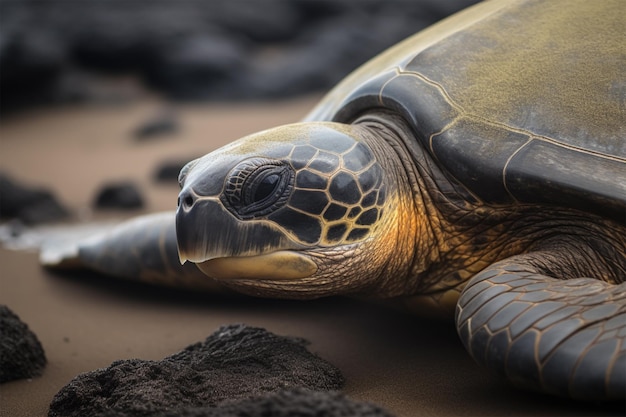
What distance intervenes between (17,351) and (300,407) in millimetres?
1337

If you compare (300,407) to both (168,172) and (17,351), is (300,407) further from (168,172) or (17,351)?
(168,172)

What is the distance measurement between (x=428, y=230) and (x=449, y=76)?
540mm

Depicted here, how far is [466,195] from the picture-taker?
2363 millimetres

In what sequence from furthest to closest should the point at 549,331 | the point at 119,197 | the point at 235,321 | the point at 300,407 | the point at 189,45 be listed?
the point at 189,45
the point at 119,197
the point at 235,321
the point at 549,331
the point at 300,407

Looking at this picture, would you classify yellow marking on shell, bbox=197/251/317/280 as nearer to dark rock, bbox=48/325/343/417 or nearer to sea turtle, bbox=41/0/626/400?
sea turtle, bbox=41/0/626/400

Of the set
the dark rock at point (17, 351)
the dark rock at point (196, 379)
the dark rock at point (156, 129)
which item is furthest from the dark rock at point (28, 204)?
the dark rock at point (156, 129)

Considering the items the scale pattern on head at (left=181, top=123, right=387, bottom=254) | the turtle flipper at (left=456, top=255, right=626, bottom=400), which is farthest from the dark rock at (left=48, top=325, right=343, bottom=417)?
the turtle flipper at (left=456, top=255, right=626, bottom=400)

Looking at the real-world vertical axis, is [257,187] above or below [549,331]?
above

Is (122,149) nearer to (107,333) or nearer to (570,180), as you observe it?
(107,333)

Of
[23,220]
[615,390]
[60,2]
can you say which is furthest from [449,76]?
[60,2]

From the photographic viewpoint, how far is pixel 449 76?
2502 millimetres

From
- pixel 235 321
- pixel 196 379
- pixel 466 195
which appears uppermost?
pixel 466 195

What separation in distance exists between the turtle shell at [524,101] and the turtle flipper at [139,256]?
3.16ft

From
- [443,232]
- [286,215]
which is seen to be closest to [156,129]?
[443,232]
